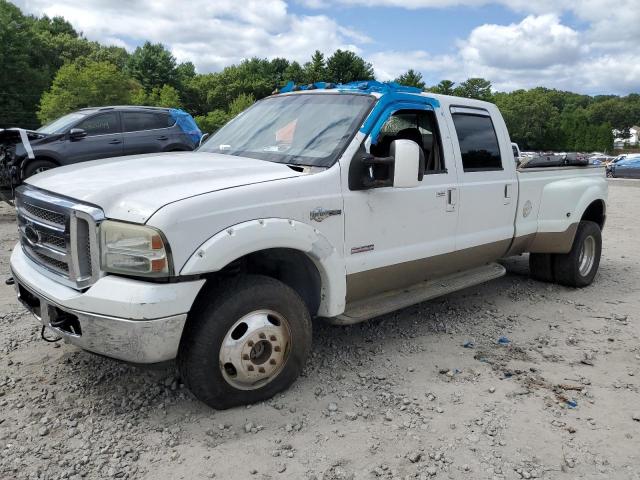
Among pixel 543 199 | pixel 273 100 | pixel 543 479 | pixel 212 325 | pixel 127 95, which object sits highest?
pixel 127 95

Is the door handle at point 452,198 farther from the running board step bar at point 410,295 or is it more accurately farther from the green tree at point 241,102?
the green tree at point 241,102

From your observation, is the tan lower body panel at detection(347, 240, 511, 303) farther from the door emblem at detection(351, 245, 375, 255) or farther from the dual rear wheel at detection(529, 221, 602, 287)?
the dual rear wheel at detection(529, 221, 602, 287)

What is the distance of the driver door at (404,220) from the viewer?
146 inches

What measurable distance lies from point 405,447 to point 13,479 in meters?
1.94

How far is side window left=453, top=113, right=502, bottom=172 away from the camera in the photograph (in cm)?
460

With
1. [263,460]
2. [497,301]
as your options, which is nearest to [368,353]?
[263,460]

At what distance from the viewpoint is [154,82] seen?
60969 mm

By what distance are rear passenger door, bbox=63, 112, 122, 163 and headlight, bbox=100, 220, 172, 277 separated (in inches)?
318

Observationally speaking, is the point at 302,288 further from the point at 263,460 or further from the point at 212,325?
the point at 263,460

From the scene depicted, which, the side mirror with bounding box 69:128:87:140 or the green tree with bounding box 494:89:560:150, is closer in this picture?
the side mirror with bounding box 69:128:87:140

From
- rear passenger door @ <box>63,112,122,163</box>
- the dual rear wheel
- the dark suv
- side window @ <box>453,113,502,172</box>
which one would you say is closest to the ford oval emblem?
side window @ <box>453,113,502,172</box>

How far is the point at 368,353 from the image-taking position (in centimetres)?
420

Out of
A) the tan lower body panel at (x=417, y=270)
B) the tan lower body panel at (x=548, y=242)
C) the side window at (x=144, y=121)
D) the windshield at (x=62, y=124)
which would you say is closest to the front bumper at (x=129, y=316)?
the tan lower body panel at (x=417, y=270)

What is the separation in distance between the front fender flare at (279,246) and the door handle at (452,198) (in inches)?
47.7
